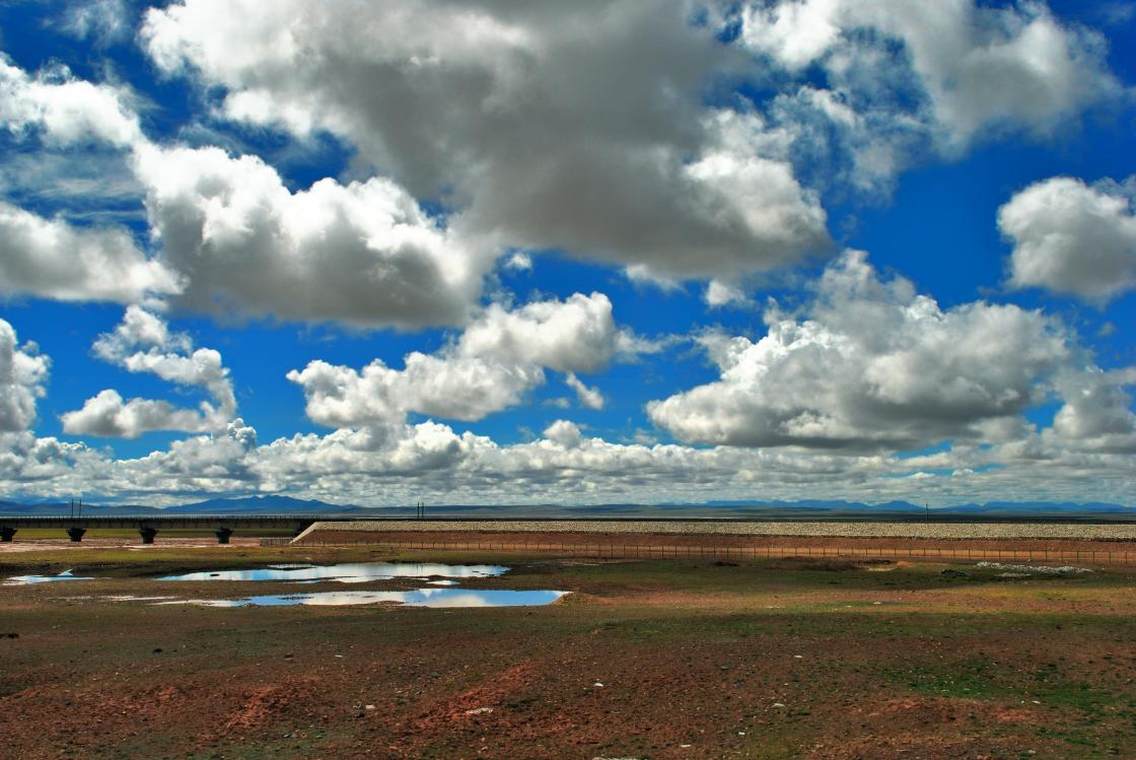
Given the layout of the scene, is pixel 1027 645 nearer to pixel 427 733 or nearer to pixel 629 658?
pixel 629 658

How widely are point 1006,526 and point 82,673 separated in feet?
438

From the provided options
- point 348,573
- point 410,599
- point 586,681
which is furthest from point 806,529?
point 586,681

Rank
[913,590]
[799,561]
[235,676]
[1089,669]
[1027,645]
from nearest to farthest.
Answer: [1089,669]
[235,676]
[1027,645]
[913,590]
[799,561]

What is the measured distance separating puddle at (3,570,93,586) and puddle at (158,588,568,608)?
2520cm

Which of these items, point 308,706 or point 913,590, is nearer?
point 308,706

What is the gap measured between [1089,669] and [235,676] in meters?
25.9

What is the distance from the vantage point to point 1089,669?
24672 mm

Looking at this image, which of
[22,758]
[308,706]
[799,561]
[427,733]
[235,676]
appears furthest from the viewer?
[799,561]

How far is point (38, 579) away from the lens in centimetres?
7462

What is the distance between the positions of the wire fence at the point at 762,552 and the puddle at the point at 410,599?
140ft

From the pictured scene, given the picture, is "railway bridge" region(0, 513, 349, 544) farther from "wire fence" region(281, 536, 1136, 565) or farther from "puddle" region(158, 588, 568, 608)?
"puddle" region(158, 588, 568, 608)

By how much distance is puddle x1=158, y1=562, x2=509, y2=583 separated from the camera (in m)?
75.2

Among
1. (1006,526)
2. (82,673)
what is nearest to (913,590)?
(82,673)

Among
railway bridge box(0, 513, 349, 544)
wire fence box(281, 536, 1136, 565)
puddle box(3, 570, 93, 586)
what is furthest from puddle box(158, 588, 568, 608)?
railway bridge box(0, 513, 349, 544)
